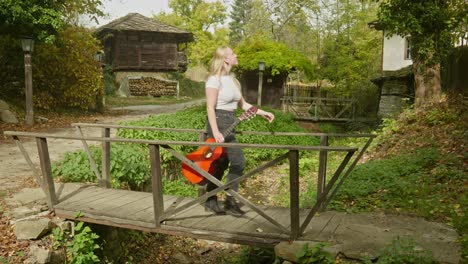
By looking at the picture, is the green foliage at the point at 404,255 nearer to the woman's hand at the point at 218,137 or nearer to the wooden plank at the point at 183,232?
the wooden plank at the point at 183,232

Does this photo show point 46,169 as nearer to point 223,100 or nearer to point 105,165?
point 105,165

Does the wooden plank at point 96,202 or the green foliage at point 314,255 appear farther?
the wooden plank at point 96,202

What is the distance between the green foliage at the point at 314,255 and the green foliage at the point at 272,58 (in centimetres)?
2186

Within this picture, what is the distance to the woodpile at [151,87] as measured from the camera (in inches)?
1302

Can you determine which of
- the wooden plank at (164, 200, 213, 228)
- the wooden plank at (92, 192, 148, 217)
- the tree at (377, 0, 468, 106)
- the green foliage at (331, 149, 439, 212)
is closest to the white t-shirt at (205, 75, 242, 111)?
the wooden plank at (164, 200, 213, 228)

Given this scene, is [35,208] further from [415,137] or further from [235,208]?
[415,137]

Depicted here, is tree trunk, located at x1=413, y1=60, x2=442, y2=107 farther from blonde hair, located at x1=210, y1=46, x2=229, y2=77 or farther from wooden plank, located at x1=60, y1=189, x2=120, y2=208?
wooden plank, located at x1=60, y1=189, x2=120, y2=208

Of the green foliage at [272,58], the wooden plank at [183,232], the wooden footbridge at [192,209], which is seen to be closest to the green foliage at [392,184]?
the wooden footbridge at [192,209]

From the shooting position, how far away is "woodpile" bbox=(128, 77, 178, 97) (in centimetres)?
3306

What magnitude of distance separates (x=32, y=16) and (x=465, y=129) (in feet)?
43.1

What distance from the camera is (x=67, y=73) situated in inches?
695

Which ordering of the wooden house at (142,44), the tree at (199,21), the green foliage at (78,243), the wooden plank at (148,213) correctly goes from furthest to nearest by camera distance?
the tree at (199,21) < the wooden house at (142,44) < the green foliage at (78,243) < the wooden plank at (148,213)

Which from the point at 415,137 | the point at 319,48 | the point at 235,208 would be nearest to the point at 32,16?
the point at 235,208

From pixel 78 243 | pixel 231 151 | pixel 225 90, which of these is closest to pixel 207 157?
pixel 231 151
